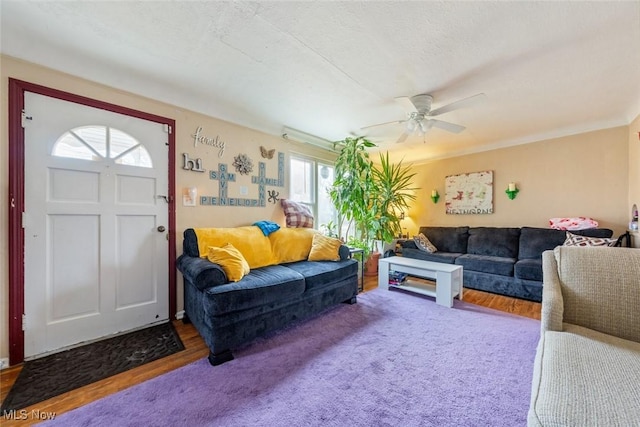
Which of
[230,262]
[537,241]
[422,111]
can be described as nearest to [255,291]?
[230,262]

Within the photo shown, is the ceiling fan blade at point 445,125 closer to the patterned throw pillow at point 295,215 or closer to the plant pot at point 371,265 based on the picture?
the patterned throw pillow at point 295,215

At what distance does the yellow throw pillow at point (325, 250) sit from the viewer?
298 cm

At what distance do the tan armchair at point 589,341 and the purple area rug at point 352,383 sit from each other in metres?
0.55

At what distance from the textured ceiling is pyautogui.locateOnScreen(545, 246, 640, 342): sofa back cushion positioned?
1485 mm

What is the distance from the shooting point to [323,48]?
1844 mm

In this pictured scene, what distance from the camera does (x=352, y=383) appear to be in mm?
1605

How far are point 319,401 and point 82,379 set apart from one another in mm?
1622

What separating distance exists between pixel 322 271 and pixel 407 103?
1.92m

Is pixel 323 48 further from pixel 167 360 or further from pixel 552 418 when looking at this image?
pixel 167 360

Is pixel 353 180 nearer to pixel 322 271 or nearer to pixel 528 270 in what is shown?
pixel 322 271

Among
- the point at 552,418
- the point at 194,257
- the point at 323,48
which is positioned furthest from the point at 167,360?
the point at 323,48

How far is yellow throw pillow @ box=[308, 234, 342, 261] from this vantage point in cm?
298

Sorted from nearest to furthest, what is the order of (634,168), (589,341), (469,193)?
1. (589,341)
2. (634,168)
3. (469,193)

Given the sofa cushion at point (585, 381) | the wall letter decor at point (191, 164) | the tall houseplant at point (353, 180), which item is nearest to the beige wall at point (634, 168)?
the sofa cushion at point (585, 381)
